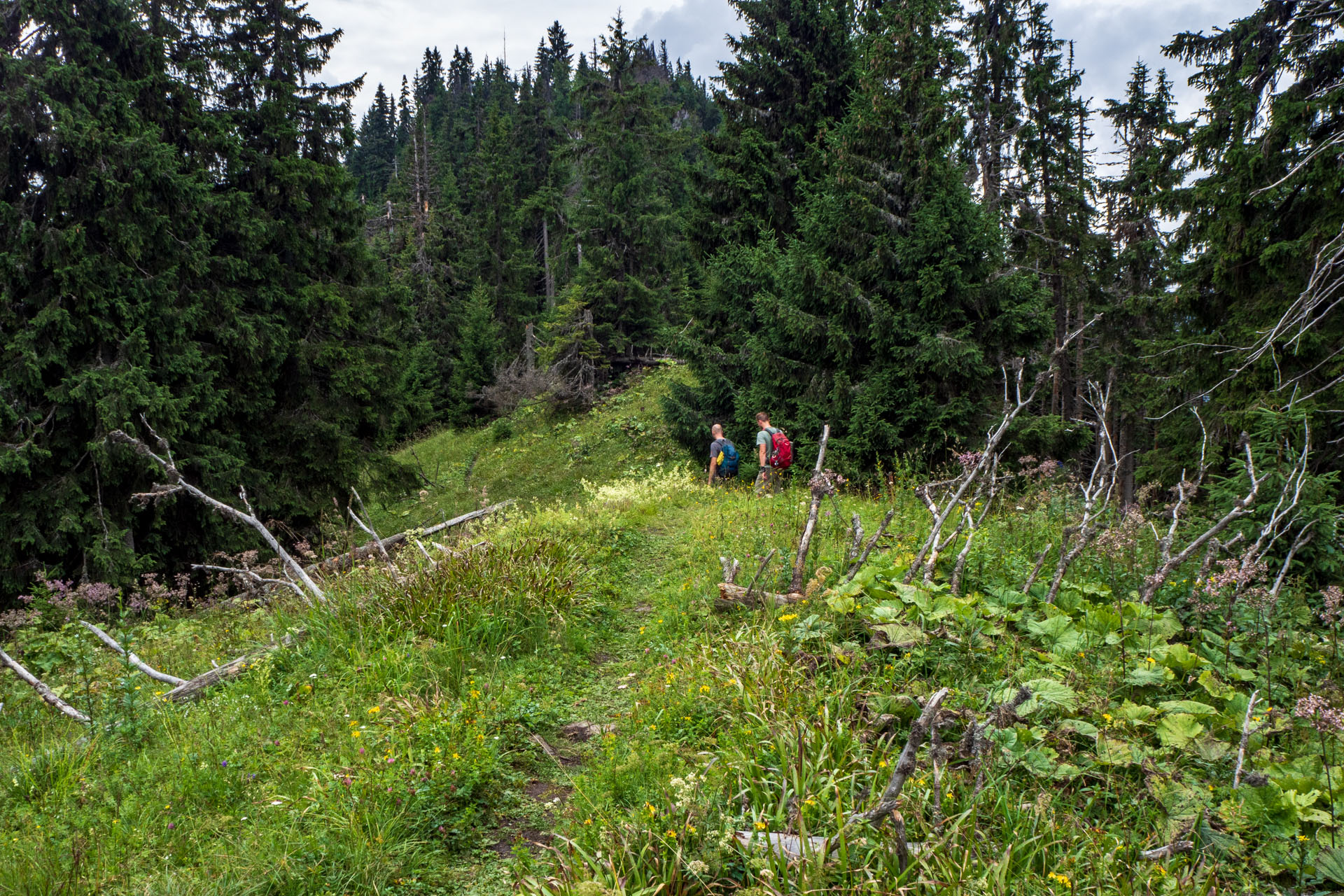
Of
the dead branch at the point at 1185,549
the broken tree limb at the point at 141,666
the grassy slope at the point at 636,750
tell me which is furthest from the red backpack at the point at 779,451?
the broken tree limb at the point at 141,666

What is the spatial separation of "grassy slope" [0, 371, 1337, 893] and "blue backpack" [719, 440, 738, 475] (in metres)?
6.54

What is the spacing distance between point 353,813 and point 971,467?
4.76 m

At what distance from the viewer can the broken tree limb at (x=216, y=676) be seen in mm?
5121

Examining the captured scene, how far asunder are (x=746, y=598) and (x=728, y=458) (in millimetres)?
7373

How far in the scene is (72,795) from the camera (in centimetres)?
372

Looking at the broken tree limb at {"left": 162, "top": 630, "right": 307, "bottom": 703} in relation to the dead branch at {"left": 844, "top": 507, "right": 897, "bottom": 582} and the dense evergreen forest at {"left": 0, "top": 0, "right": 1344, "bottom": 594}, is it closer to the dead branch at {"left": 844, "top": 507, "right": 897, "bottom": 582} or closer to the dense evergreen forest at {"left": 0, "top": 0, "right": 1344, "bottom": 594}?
the dead branch at {"left": 844, "top": 507, "right": 897, "bottom": 582}

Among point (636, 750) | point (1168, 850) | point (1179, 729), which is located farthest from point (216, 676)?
point (1179, 729)

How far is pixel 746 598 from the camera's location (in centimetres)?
562

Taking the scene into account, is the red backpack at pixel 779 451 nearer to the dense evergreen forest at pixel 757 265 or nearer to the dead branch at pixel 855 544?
the dense evergreen forest at pixel 757 265

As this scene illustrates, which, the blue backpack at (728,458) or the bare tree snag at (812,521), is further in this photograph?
the blue backpack at (728,458)

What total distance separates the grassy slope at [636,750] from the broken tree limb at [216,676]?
18cm

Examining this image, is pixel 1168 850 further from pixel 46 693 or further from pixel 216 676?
pixel 46 693

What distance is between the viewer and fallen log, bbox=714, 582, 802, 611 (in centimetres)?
536

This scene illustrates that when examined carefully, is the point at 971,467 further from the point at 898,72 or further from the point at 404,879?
the point at 898,72
